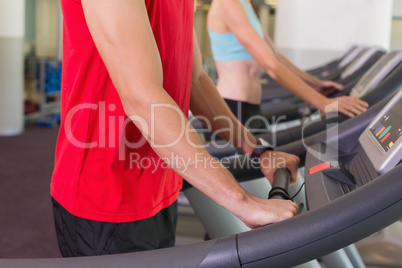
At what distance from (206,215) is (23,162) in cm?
402

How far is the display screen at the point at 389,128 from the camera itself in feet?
3.51

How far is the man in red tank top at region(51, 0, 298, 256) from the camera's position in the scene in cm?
90

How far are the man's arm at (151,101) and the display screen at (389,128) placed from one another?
302mm

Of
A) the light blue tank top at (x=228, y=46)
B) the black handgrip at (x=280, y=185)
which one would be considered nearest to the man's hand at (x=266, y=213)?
the black handgrip at (x=280, y=185)

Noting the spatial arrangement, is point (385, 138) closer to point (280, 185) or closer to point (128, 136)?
point (280, 185)

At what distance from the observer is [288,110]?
2.93 metres

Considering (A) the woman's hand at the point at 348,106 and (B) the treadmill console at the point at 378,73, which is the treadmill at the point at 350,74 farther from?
(A) the woman's hand at the point at 348,106

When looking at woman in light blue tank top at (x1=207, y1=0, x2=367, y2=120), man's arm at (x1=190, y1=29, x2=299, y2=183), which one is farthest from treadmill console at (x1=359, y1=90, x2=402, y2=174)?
woman in light blue tank top at (x1=207, y1=0, x2=367, y2=120)

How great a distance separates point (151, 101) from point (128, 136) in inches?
8.7

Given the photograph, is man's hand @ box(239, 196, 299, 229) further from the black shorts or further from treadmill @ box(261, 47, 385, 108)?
treadmill @ box(261, 47, 385, 108)

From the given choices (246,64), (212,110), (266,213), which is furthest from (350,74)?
(266,213)

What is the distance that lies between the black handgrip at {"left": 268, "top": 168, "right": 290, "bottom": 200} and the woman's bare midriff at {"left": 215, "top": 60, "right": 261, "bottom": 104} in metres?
1.30

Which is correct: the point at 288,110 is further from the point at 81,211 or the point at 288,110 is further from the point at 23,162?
the point at 23,162

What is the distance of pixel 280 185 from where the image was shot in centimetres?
112
